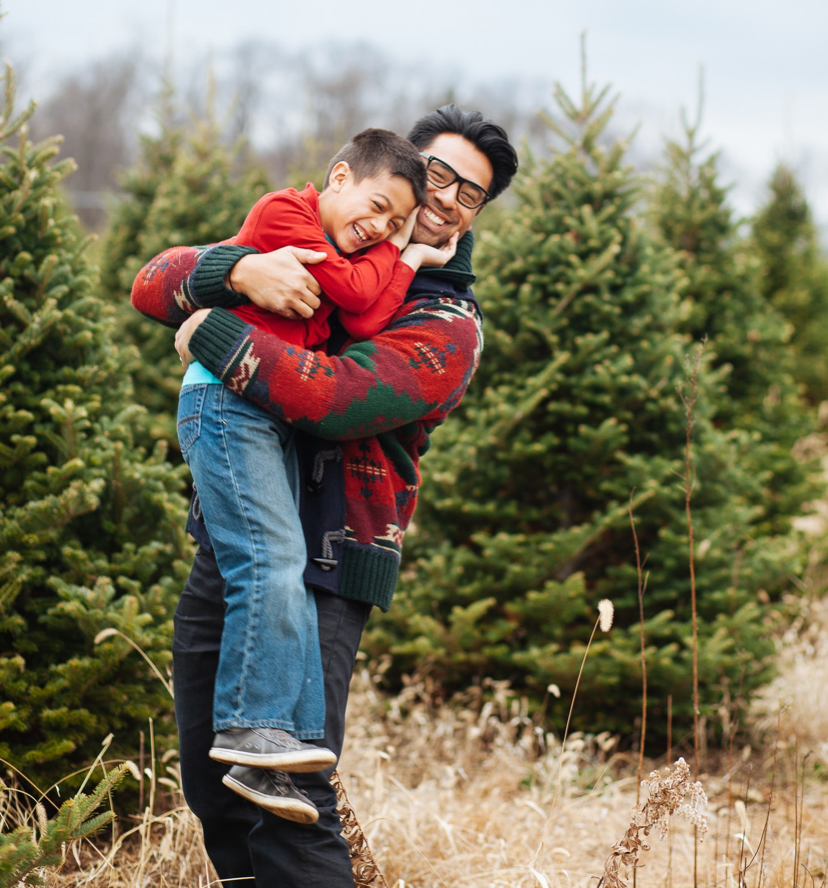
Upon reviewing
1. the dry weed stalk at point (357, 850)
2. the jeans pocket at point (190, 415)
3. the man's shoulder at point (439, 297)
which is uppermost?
the man's shoulder at point (439, 297)

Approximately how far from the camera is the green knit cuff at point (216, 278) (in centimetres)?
196

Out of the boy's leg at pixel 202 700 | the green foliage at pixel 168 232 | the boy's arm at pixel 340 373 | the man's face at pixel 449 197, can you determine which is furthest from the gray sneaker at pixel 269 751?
the green foliage at pixel 168 232

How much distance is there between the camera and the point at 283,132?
3797 centimetres

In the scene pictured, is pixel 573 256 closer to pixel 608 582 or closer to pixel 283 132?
pixel 608 582

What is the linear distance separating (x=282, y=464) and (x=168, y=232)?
417cm

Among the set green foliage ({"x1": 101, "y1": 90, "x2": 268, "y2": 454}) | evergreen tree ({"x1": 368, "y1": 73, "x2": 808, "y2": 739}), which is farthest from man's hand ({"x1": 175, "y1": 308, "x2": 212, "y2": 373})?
green foliage ({"x1": 101, "y1": 90, "x2": 268, "y2": 454})

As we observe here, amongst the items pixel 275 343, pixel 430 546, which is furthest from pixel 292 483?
pixel 430 546

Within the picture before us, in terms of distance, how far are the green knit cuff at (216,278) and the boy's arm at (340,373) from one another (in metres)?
0.06

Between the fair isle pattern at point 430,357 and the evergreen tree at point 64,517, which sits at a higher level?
the fair isle pattern at point 430,357

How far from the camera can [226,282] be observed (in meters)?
1.96

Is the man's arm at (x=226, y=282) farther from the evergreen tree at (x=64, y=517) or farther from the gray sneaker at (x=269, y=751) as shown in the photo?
the gray sneaker at (x=269, y=751)

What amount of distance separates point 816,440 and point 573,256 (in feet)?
20.7

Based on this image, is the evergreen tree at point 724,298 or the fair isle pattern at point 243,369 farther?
the evergreen tree at point 724,298

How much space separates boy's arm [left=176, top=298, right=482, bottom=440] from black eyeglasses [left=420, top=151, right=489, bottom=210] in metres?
0.46
